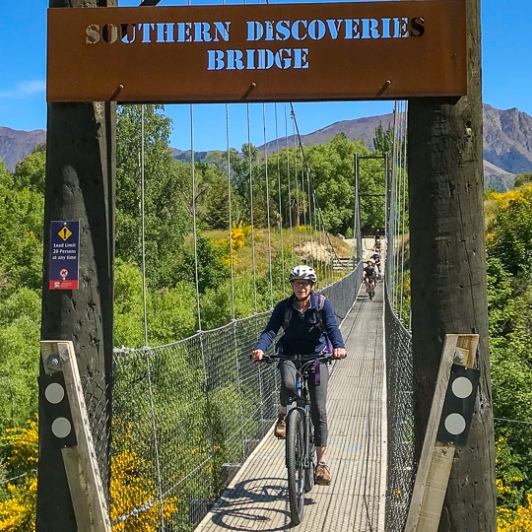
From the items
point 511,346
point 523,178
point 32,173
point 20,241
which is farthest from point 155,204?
point 523,178

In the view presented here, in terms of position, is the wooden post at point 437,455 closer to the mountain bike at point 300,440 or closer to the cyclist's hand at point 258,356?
the mountain bike at point 300,440

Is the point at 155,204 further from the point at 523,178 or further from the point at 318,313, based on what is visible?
the point at 318,313

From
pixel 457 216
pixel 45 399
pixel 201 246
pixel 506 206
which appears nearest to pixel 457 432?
pixel 457 216

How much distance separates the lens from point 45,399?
2340 mm

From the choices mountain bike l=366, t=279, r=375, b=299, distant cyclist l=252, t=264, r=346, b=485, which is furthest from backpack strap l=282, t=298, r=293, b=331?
mountain bike l=366, t=279, r=375, b=299

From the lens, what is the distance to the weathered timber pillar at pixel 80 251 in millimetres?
2512

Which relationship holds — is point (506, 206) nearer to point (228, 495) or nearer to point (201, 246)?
point (201, 246)

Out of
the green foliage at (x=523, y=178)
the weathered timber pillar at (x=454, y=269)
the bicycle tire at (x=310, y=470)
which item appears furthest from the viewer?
the green foliage at (x=523, y=178)

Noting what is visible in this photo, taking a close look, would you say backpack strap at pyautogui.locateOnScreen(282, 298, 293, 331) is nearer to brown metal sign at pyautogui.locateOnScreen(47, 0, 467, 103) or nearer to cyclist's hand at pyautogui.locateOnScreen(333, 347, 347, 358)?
cyclist's hand at pyautogui.locateOnScreen(333, 347, 347, 358)

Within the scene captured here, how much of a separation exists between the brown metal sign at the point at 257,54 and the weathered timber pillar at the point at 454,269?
124mm

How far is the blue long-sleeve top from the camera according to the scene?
12.7ft

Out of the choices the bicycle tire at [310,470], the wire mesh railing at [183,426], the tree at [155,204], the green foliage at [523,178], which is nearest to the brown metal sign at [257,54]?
the wire mesh railing at [183,426]

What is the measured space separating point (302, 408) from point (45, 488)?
153 centimetres

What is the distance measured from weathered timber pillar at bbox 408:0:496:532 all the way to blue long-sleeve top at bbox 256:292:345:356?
Answer: 5.12ft
